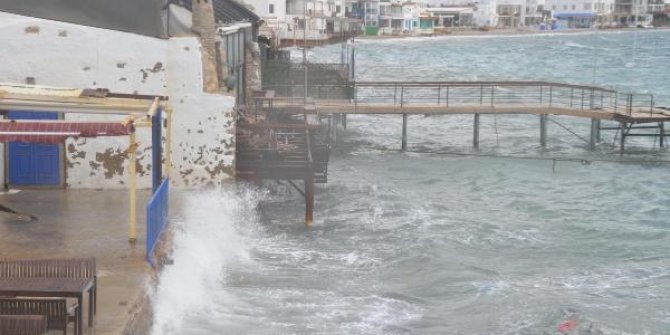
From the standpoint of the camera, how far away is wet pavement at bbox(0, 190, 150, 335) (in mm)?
11242

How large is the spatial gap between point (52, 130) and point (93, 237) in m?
2.19

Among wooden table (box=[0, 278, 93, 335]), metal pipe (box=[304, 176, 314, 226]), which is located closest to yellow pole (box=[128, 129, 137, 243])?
wooden table (box=[0, 278, 93, 335])

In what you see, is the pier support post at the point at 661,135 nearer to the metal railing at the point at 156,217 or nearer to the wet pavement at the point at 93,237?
the wet pavement at the point at 93,237

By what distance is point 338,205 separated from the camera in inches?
933

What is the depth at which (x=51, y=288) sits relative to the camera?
9695mm

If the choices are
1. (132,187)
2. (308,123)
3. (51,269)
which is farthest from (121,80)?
(51,269)

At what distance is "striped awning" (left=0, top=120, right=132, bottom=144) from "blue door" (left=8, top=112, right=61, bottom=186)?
16.6 feet

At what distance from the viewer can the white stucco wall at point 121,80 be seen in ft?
58.4

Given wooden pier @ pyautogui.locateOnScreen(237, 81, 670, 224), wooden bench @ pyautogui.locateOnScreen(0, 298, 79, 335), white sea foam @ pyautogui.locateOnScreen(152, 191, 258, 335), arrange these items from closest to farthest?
wooden bench @ pyautogui.locateOnScreen(0, 298, 79, 335)
white sea foam @ pyautogui.locateOnScreen(152, 191, 258, 335)
wooden pier @ pyautogui.locateOnScreen(237, 81, 670, 224)

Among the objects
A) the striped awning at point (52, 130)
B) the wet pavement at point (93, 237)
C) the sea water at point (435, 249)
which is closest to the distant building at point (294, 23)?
the sea water at point (435, 249)

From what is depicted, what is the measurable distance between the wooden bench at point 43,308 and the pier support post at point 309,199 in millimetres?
10684

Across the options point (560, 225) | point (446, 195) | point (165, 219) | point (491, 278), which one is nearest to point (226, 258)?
point (165, 219)

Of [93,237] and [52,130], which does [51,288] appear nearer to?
[52,130]

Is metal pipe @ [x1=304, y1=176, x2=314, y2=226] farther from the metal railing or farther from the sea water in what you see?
the metal railing
